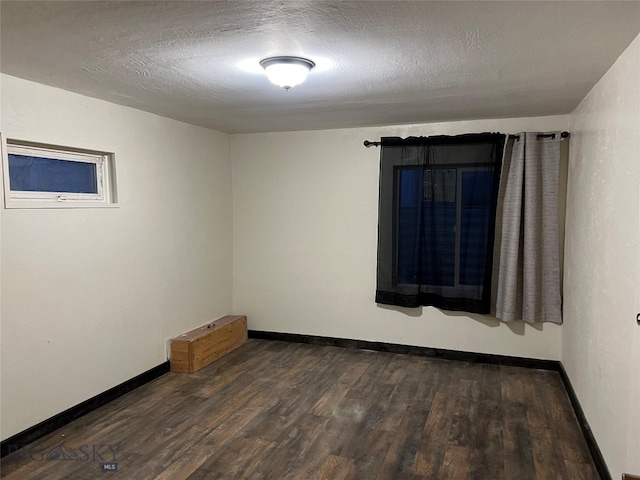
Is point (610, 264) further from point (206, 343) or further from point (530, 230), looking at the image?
point (206, 343)

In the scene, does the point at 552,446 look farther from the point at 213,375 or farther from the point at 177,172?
the point at 177,172

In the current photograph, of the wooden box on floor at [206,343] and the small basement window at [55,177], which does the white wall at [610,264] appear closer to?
the wooden box on floor at [206,343]

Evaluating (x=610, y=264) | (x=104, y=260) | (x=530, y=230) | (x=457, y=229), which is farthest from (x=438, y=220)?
(x=104, y=260)

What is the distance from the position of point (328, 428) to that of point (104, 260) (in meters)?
2.03

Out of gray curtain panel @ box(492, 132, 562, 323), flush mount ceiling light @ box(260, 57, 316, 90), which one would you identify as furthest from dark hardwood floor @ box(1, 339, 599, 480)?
flush mount ceiling light @ box(260, 57, 316, 90)

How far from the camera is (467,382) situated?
155 inches

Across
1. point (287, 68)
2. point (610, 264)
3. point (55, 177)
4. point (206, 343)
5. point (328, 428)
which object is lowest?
point (328, 428)

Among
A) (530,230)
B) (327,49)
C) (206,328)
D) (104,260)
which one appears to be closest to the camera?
(327,49)

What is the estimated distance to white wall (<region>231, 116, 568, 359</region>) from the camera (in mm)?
4516

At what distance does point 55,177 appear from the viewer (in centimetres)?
316

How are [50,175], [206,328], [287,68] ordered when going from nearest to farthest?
[287,68] < [50,175] < [206,328]

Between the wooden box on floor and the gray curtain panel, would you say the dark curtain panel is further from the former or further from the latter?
the wooden box on floor

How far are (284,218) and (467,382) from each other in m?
2.45

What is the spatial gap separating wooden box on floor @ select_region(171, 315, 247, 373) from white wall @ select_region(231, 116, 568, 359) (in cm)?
36
